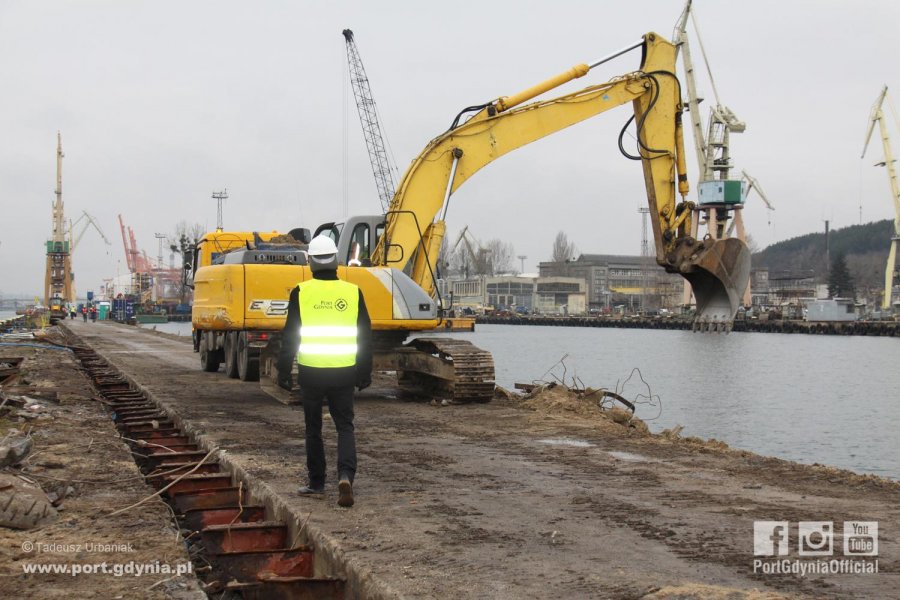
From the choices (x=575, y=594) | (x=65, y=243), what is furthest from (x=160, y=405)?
(x=65, y=243)

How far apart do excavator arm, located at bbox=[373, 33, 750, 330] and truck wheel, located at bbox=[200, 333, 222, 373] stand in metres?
4.67

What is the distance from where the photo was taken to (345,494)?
269 inches

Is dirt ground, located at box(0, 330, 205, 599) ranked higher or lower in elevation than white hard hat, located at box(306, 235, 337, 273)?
lower

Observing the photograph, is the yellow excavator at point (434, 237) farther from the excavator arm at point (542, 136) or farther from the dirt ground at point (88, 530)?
the dirt ground at point (88, 530)

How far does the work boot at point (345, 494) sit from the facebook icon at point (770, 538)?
Result: 109 inches

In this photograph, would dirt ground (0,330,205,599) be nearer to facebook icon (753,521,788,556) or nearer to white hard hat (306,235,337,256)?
white hard hat (306,235,337,256)

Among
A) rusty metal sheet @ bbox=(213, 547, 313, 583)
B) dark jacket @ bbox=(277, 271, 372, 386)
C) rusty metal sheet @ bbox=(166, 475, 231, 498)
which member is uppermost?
dark jacket @ bbox=(277, 271, 372, 386)

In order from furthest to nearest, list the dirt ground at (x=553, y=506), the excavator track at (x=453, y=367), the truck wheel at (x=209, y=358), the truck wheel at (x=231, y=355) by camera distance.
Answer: the truck wheel at (x=209, y=358) < the truck wheel at (x=231, y=355) < the excavator track at (x=453, y=367) < the dirt ground at (x=553, y=506)

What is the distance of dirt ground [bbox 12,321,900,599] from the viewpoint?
5094mm

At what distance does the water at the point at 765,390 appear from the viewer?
66.5 feet

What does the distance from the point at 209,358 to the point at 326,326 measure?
13705 millimetres

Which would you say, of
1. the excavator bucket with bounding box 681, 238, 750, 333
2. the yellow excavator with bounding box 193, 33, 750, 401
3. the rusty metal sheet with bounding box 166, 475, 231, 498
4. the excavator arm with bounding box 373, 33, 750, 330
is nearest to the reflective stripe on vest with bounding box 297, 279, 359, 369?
the rusty metal sheet with bounding box 166, 475, 231, 498

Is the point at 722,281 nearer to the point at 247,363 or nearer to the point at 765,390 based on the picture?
the point at 765,390

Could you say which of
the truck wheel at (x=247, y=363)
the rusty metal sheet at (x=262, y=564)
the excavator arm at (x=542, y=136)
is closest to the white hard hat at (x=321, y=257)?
the rusty metal sheet at (x=262, y=564)
